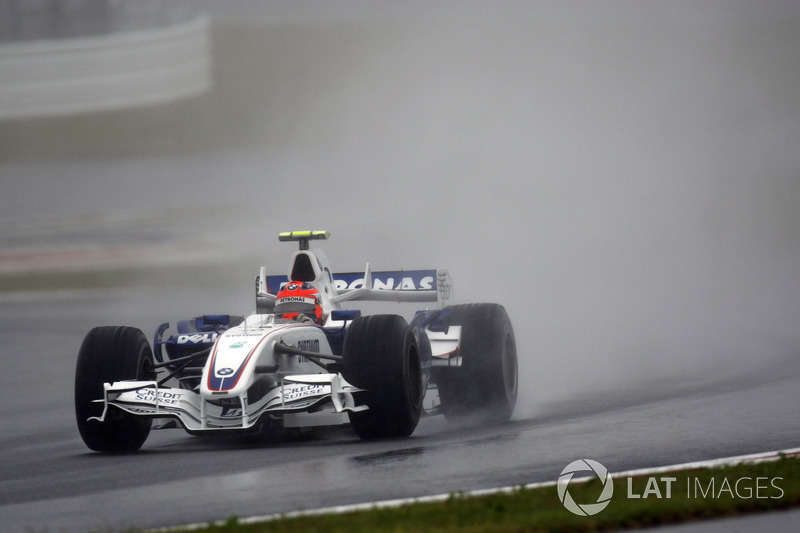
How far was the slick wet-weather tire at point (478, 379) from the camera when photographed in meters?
14.4

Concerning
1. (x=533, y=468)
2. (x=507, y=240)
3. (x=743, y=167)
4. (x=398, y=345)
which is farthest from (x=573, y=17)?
(x=533, y=468)

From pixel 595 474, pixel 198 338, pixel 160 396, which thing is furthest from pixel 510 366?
pixel 595 474

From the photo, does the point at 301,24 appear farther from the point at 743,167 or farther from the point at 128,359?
the point at 128,359

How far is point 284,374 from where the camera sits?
1246 cm

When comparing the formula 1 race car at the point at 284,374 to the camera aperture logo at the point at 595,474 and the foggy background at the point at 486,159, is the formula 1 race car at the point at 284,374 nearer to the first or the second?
the camera aperture logo at the point at 595,474

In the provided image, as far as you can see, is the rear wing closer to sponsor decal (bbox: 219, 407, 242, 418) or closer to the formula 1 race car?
the formula 1 race car

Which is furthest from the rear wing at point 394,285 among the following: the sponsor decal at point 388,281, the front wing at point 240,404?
the front wing at point 240,404

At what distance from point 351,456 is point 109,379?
115 inches

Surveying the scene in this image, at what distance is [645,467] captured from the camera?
9.27 metres

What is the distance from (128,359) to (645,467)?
5.48 meters

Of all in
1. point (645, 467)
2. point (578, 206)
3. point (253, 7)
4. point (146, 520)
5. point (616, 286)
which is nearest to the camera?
point (146, 520)

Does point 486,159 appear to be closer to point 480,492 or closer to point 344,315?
point 344,315

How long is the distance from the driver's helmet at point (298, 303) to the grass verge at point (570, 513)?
18.7ft
